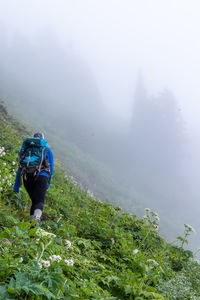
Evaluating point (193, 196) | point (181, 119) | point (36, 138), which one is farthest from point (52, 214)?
point (181, 119)

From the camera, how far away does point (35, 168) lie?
443cm

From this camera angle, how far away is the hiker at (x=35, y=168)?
4.41 meters

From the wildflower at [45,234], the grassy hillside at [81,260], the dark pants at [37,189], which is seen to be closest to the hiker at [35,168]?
the dark pants at [37,189]

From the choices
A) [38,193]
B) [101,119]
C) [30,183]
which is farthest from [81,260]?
[101,119]

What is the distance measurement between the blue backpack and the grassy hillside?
658 millimetres

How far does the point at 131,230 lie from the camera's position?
6633 millimetres

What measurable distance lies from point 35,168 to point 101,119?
260 feet

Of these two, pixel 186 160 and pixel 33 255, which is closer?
pixel 33 255

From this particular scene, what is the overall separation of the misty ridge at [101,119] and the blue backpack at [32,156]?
122 ft

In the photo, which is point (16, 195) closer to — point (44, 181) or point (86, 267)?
point (44, 181)

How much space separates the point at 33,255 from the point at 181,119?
10826 cm

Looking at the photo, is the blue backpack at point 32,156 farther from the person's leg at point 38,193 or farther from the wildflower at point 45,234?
the wildflower at point 45,234

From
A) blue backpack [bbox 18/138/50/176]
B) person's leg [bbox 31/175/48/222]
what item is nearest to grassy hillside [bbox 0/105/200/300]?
person's leg [bbox 31/175/48/222]

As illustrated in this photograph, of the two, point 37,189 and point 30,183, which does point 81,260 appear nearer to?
point 37,189
